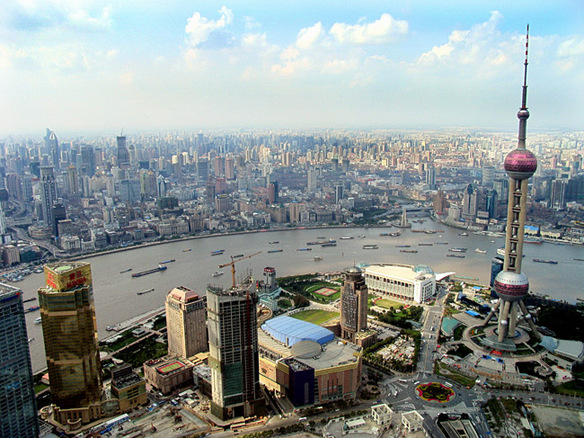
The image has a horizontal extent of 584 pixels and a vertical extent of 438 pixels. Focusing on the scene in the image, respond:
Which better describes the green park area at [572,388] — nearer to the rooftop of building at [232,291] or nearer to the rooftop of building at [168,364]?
the rooftop of building at [232,291]

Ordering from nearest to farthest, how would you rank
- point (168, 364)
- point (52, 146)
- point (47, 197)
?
point (168, 364), point (47, 197), point (52, 146)

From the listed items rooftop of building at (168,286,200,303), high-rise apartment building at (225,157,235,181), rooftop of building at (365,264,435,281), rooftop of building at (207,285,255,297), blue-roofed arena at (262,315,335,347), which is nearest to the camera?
rooftop of building at (207,285,255,297)

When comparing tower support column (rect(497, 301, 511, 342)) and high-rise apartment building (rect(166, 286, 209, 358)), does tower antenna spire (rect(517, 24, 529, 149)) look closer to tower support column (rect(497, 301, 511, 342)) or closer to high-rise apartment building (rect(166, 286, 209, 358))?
A: tower support column (rect(497, 301, 511, 342))

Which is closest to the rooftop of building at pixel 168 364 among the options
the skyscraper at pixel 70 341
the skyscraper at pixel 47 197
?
the skyscraper at pixel 70 341

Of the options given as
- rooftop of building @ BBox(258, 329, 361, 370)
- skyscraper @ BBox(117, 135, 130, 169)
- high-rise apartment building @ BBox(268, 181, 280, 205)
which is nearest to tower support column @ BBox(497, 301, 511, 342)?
Answer: rooftop of building @ BBox(258, 329, 361, 370)

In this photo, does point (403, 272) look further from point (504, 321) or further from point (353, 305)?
point (504, 321)

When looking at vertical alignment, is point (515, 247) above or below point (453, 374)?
above

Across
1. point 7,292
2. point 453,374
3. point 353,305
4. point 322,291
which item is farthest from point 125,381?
point 322,291
